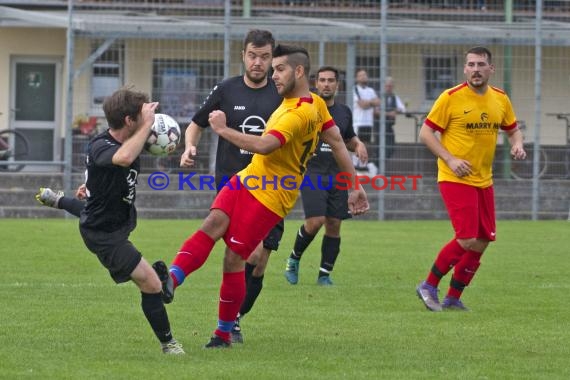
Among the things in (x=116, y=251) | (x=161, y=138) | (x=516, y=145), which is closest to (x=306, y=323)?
(x=116, y=251)

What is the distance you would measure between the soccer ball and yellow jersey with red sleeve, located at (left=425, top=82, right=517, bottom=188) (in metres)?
3.38

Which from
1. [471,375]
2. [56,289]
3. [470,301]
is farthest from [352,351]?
[56,289]

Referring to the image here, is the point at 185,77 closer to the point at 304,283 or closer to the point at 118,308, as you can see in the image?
the point at 304,283

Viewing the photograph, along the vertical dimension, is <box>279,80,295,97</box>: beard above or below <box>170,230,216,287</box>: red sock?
above

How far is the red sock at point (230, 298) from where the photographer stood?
812 cm

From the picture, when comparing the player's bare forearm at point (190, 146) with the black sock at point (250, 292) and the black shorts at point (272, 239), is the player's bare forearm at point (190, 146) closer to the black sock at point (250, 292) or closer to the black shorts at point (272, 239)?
the black shorts at point (272, 239)

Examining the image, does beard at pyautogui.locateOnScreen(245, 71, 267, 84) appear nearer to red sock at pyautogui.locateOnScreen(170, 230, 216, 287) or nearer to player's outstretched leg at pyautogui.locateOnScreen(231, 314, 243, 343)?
red sock at pyautogui.locateOnScreen(170, 230, 216, 287)

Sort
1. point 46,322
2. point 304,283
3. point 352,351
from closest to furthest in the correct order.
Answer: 1. point 352,351
2. point 46,322
3. point 304,283

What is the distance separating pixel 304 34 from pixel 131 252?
48.9ft

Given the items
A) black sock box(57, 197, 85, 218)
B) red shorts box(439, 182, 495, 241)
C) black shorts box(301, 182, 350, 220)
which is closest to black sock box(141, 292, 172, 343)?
black sock box(57, 197, 85, 218)

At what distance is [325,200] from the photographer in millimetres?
12906

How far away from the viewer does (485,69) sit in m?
10.6

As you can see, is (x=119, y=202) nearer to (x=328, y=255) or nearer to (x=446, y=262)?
(x=446, y=262)

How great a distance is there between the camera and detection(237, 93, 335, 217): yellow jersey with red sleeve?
8.07 meters
